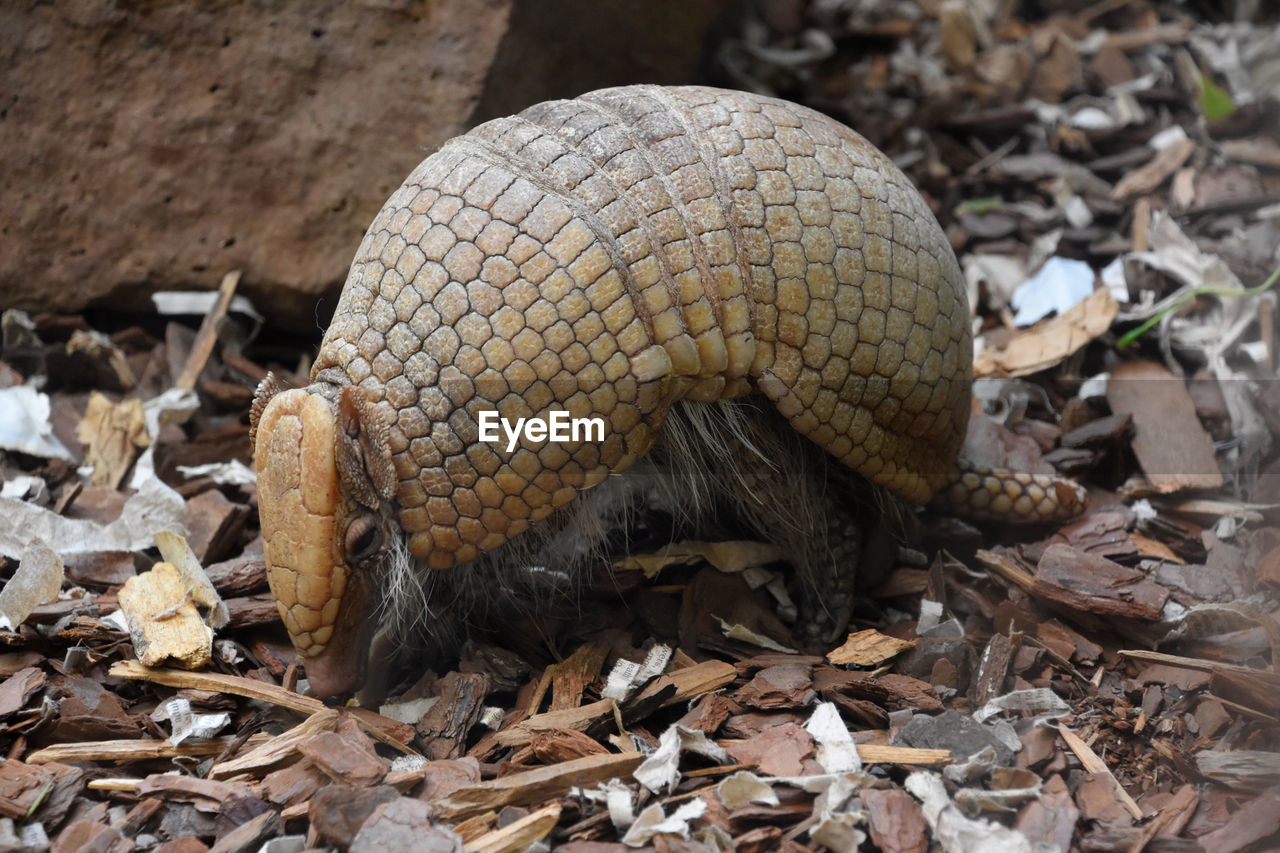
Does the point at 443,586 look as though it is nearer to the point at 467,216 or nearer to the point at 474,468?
the point at 474,468

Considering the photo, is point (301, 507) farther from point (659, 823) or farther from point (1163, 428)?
point (1163, 428)

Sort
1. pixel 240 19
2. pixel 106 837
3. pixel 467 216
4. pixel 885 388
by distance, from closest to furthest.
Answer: pixel 106 837, pixel 467 216, pixel 885 388, pixel 240 19

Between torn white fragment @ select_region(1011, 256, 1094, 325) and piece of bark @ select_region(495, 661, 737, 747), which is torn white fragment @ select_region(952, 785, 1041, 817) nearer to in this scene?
piece of bark @ select_region(495, 661, 737, 747)

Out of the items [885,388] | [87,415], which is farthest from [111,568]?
[885,388]

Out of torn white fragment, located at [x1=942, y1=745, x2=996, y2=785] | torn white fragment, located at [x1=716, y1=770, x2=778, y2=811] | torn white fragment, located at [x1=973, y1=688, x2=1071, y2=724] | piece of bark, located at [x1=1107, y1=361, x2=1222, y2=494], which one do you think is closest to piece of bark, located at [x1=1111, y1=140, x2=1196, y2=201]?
piece of bark, located at [x1=1107, y1=361, x2=1222, y2=494]

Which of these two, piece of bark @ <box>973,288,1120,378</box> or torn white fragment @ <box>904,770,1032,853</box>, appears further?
piece of bark @ <box>973,288,1120,378</box>

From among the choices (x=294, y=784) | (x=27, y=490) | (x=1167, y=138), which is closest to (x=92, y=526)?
(x=27, y=490)

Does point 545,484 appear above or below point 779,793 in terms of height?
above
